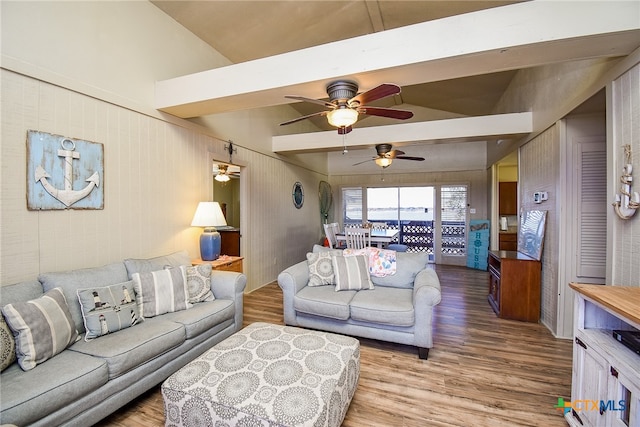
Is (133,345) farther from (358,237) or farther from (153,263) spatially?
(358,237)

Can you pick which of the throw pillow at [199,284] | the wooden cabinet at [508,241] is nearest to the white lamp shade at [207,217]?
the throw pillow at [199,284]

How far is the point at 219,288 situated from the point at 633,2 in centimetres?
377

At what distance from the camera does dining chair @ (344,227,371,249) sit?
4.58 meters

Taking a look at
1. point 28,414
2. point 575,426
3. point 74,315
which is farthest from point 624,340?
point 74,315

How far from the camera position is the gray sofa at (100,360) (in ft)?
4.53

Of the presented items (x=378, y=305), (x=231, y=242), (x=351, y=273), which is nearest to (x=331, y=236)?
(x=231, y=242)

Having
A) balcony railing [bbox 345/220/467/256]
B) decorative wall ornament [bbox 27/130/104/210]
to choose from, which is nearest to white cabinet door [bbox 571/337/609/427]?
decorative wall ornament [bbox 27/130/104/210]

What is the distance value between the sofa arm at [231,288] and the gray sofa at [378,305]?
17.9 inches

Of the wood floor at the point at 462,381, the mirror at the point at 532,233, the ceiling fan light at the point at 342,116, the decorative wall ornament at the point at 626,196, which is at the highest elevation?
the ceiling fan light at the point at 342,116

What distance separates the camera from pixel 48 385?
1.41 m

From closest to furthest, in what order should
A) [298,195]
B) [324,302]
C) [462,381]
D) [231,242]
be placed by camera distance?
[462,381]
[324,302]
[231,242]
[298,195]

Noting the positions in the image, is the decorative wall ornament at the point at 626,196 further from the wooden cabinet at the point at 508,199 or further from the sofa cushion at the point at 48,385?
the wooden cabinet at the point at 508,199

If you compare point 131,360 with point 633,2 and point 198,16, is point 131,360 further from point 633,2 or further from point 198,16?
point 633,2

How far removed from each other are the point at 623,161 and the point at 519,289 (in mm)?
1912
